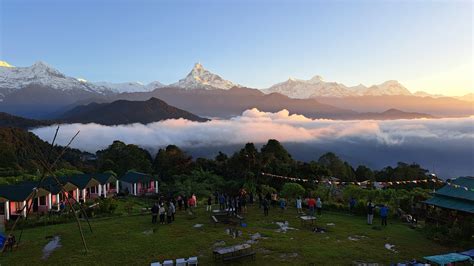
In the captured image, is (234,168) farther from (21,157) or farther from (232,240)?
(21,157)

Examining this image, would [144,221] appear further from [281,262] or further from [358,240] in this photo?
[358,240]

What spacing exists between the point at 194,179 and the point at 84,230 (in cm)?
3408

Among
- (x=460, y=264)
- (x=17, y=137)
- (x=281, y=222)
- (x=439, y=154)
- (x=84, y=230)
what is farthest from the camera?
(x=439, y=154)

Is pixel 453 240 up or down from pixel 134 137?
down

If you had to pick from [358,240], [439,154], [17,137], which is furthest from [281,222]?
[439,154]

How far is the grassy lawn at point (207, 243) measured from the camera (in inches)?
678

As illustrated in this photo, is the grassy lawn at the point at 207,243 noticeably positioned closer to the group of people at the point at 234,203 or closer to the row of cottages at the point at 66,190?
the group of people at the point at 234,203

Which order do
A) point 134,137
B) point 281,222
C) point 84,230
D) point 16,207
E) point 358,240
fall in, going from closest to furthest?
point 358,240 → point 84,230 → point 281,222 → point 16,207 → point 134,137

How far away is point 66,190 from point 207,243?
84.8 feet

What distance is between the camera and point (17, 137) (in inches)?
3425

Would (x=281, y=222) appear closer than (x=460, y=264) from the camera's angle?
No

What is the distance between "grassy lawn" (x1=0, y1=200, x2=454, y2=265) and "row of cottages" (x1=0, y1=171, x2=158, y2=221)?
3.13m

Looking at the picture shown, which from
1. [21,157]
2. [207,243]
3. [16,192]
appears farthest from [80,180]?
[21,157]

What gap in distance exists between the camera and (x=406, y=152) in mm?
172750
